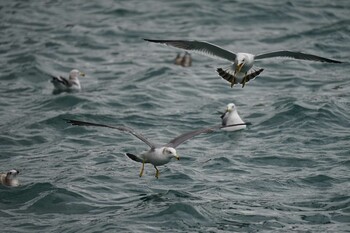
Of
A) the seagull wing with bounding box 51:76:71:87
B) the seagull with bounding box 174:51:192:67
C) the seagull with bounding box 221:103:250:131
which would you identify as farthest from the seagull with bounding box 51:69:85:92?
the seagull with bounding box 221:103:250:131

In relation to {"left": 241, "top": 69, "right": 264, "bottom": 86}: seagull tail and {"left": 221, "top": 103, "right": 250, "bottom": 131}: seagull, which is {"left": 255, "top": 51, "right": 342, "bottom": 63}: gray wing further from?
{"left": 221, "top": 103, "right": 250, "bottom": 131}: seagull

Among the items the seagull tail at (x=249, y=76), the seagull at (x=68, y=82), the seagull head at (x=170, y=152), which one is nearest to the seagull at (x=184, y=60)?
the seagull at (x=68, y=82)

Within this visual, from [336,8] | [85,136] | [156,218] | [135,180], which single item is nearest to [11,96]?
[85,136]

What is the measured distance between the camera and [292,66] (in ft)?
72.3

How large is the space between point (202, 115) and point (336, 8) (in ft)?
34.2

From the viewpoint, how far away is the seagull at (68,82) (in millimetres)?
19828

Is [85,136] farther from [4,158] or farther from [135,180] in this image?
[135,180]

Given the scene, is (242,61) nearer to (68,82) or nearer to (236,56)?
(236,56)

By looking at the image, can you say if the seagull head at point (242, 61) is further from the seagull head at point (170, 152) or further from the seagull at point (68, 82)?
the seagull at point (68, 82)

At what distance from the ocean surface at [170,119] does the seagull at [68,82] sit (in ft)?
0.84

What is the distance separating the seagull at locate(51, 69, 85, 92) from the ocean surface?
255mm

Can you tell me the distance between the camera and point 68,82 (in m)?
19.9


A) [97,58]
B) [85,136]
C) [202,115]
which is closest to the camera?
[85,136]

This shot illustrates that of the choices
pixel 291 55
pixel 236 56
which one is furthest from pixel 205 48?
pixel 291 55
